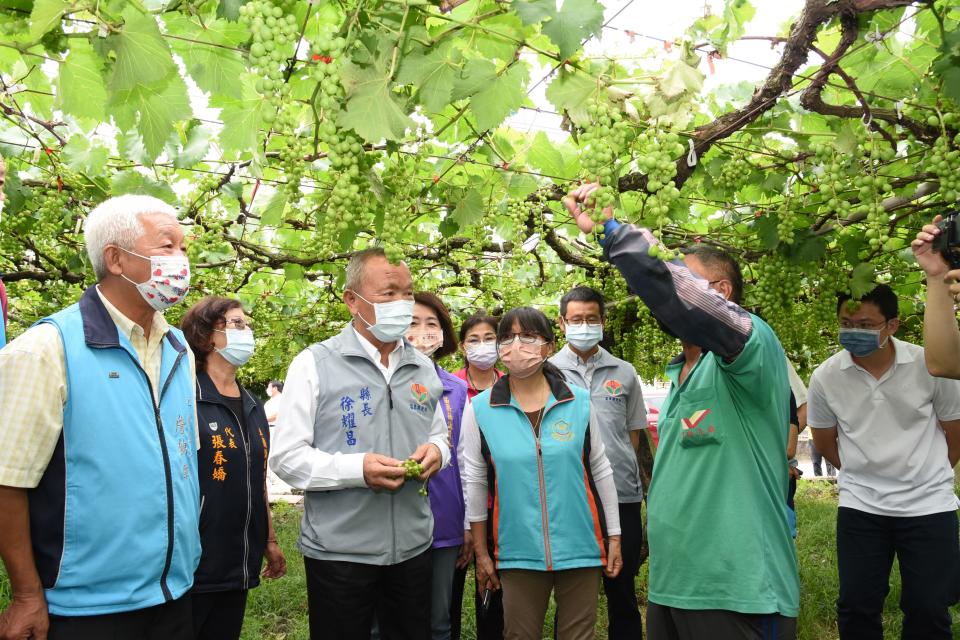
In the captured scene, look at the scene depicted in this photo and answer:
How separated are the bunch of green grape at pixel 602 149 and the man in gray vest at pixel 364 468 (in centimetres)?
134

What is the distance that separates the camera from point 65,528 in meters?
1.89

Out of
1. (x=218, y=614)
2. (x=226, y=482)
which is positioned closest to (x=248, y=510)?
(x=226, y=482)

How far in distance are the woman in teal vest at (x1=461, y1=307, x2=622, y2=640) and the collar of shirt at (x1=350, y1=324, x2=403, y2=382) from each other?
1.61 feet

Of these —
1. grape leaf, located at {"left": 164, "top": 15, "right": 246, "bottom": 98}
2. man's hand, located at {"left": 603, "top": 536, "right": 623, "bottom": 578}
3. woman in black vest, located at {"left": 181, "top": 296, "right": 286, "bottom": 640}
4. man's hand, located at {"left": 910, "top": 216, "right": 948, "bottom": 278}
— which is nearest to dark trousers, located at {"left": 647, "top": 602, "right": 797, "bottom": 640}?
man's hand, located at {"left": 603, "top": 536, "right": 623, "bottom": 578}

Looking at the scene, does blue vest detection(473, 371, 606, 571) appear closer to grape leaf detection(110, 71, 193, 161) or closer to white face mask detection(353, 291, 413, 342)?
white face mask detection(353, 291, 413, 342)

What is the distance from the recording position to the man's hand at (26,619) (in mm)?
1766

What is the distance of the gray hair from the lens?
3154mm

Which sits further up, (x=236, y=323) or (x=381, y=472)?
(x=236, y=323)

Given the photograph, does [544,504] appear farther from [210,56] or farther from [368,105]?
[210,56]

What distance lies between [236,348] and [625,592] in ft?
8.02

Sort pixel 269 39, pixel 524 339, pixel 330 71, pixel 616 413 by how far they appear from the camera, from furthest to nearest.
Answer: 1. pixel 616 413
2. pixel 524 339
3. pixel 330 71
4. pixel 269 39

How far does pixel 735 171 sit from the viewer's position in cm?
352

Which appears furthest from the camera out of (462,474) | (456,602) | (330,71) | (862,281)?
(862,281)

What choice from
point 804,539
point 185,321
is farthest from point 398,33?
point 804,539
